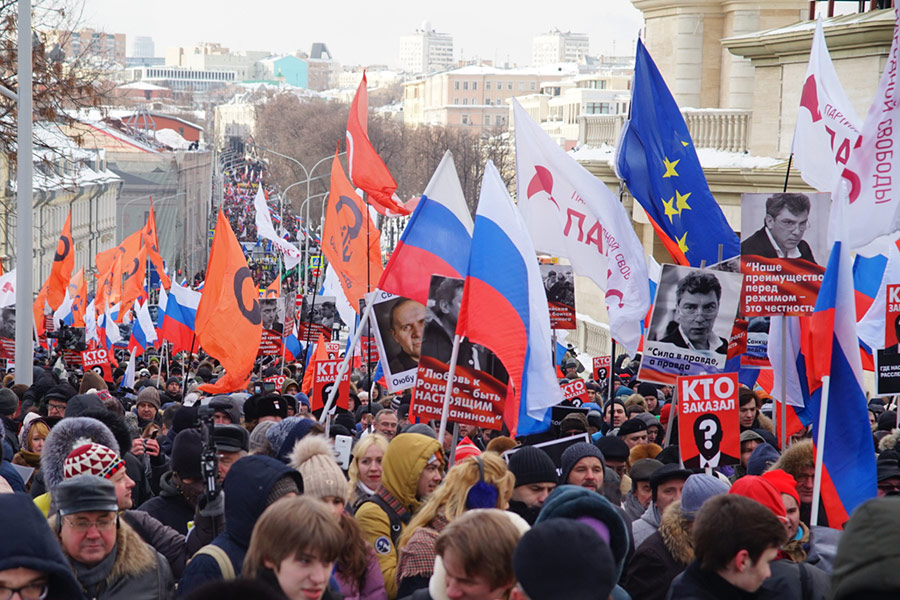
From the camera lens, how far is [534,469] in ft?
20.1

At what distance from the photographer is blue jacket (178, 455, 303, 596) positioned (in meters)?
4.66

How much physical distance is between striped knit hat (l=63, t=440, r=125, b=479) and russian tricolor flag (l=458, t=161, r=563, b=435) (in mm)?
3158

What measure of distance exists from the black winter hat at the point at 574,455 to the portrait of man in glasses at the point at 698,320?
2783 millimetres

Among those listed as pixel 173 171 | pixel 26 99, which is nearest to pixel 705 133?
pixel 26 99

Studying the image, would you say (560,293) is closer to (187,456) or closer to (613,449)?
(613,449)

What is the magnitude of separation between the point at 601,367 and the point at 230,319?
570 centimetres

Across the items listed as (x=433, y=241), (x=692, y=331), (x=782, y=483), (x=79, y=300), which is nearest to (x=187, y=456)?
(x=782, y=483)

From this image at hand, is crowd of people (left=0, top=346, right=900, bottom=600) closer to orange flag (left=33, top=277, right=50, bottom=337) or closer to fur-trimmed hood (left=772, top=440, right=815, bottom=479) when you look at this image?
fur-trimmed hood (left=772, top=440, right=815, bottom=479)

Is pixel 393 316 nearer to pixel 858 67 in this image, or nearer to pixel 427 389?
pixel 427 389

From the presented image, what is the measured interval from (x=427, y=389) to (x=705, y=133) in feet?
61.1

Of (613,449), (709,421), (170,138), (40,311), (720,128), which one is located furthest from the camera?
(170,138)

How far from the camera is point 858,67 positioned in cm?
2123

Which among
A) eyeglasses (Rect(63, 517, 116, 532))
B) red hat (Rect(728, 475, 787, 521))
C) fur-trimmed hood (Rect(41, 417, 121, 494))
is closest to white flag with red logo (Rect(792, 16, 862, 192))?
red hat (Rect(728, 475, 787, 521))

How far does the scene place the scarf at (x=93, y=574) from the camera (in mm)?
4836
